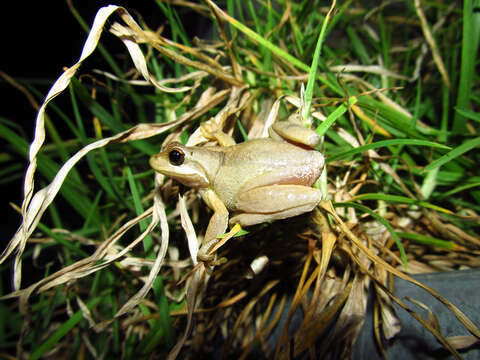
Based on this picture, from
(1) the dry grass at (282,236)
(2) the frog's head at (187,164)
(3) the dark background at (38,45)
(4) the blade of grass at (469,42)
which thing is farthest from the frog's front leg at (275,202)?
(3) the dark background at (38,45)

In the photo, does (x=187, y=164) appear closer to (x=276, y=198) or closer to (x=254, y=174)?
(x=254, y=174)

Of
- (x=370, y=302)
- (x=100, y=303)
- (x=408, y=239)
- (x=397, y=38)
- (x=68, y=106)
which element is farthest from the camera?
(x=68, y=106)

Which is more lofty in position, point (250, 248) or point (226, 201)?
point (226, 201)

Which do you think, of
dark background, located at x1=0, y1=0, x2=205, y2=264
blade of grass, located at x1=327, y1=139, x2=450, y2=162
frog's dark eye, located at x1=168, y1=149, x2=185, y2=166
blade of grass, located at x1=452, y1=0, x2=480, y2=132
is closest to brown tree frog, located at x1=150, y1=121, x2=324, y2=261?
frog's dark eye, located at x1=168, y1=149, x2=185, y2=166

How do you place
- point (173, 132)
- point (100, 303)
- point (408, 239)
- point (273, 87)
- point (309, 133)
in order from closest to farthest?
1. point (309, 133)
2. point (408, 239)
3. point (173, 132)
4. point (273, 87)
5. point (100, 303)

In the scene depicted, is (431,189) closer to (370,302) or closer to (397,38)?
(370,302)

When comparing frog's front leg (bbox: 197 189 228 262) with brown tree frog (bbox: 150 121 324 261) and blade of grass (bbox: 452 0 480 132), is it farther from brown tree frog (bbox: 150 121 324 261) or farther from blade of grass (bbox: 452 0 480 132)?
blade of grass (bbox: 452 0 480 132)

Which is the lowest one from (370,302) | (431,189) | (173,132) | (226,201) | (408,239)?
(370,302)

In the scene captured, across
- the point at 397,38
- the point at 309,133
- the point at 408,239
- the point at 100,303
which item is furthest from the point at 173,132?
the point at 397,38

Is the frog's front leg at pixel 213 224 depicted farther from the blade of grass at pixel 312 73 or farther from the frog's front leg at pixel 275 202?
the blade of grass at pixel 312 73
